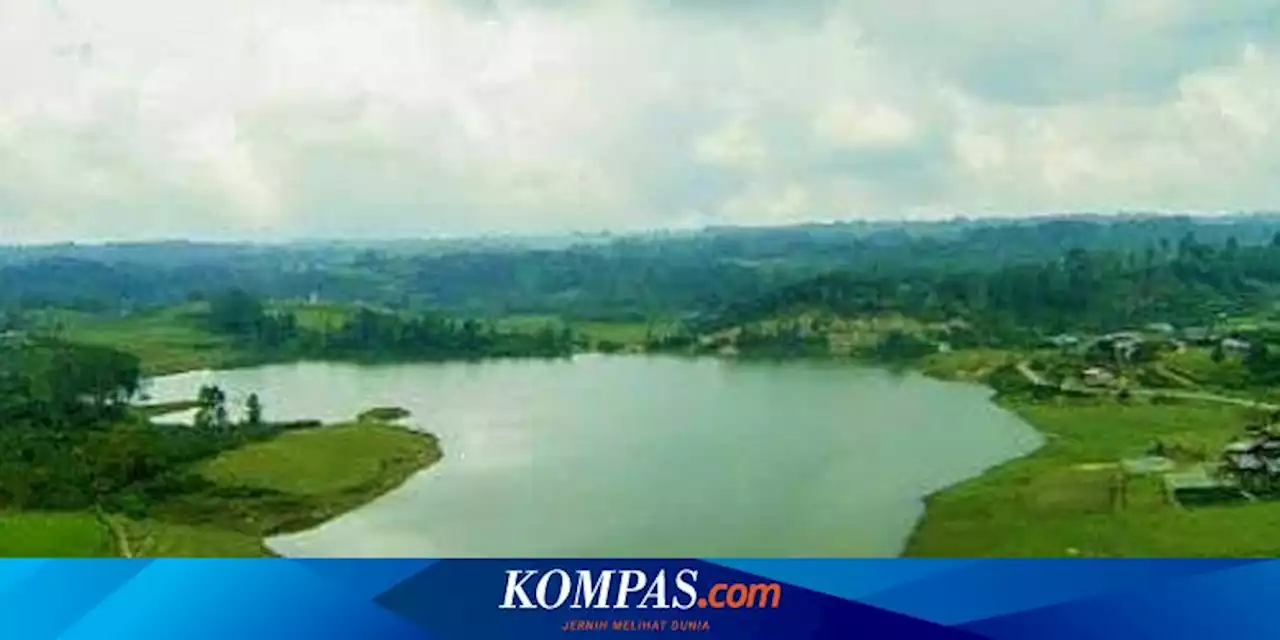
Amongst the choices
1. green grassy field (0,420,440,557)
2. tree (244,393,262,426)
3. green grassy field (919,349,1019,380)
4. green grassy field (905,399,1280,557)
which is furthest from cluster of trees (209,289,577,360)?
green grassy field (905,399,1280,557)

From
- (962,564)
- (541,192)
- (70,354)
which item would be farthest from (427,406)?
(962,564)

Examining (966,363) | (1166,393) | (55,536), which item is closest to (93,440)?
(55,536)

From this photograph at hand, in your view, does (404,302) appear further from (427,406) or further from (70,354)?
(70,354)

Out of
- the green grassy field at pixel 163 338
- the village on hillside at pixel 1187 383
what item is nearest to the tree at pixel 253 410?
the green grassy field at pixel 163 338

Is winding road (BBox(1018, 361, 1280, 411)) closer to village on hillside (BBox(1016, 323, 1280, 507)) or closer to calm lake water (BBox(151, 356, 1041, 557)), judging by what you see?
village on hillside (BBox(1016, 323, 1280, 507))

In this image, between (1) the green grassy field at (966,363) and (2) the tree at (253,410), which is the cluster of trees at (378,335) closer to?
(2) the tree at (253,410)
